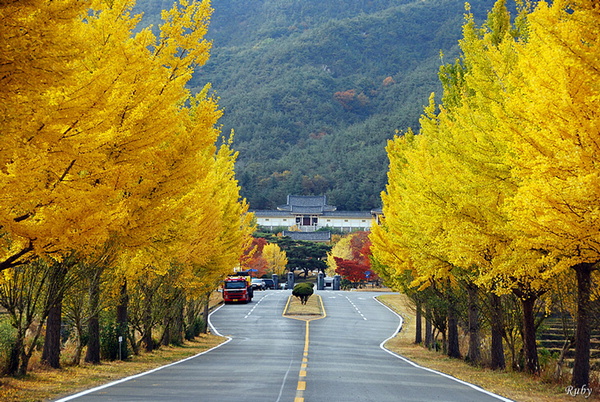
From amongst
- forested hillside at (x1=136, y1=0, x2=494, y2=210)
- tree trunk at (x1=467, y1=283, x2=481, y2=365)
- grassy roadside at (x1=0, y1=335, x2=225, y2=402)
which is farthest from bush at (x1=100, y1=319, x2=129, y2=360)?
forested hillside at (x1=136, y1=0, x2=494, y2=210)

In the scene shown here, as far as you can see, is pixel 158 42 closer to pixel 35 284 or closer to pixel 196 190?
pixel 196 190

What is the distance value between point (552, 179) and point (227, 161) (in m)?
19.9

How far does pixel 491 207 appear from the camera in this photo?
13086mm

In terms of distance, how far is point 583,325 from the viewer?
1223 cm

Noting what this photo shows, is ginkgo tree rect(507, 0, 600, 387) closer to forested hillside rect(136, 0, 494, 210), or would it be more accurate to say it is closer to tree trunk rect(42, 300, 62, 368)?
tree trunk rect(42, 300, 62, 368)

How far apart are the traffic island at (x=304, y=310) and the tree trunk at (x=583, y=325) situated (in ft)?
104

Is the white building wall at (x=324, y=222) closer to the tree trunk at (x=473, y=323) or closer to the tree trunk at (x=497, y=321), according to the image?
the tree trunk at (x=473, y=323)

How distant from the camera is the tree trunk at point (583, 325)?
470 inches

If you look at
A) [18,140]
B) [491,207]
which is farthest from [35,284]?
[491,207]

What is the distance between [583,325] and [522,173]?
146 inches

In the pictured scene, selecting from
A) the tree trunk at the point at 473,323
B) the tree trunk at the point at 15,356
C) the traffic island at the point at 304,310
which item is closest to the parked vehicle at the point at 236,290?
the traffic island at the point at 304,310

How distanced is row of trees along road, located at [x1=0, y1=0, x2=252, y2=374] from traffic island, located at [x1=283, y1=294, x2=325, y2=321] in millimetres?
27254

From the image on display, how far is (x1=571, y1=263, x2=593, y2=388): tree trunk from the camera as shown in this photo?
11.9 metres

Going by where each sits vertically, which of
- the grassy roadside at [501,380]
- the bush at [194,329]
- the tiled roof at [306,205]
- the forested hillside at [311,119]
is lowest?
the grassy roadside at [501,380]
